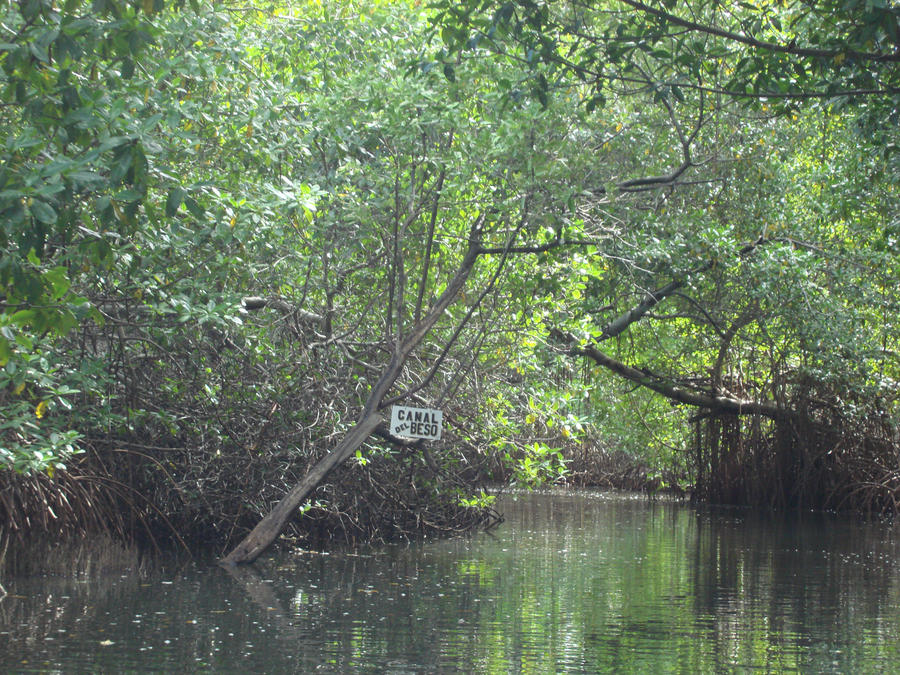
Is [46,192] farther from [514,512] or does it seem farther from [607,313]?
[514,512]

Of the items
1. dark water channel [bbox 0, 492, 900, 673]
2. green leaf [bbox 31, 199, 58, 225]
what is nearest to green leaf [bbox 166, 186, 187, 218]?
green leaf [bbox 31, 199, 58, 225]

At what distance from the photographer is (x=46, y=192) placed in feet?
13.6

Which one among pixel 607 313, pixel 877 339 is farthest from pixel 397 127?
pixel 877 339

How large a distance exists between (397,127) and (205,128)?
1.57m

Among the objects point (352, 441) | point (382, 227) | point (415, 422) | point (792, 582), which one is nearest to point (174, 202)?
point (352, 441)

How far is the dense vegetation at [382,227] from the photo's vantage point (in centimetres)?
595

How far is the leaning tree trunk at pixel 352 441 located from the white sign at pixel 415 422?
0.58 feet

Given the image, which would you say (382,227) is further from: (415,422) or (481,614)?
(481,614)

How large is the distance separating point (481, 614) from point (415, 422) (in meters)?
2.49

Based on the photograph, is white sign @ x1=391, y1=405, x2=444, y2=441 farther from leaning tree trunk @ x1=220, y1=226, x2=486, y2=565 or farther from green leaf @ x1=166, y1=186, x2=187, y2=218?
green leaf @ x1=166, y1=186, x2=187, y2=218

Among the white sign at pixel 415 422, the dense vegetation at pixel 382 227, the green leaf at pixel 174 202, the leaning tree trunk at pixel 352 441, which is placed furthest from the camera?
the white sign at pixel 415 422

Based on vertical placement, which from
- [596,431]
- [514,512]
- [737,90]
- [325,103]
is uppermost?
[325,103]

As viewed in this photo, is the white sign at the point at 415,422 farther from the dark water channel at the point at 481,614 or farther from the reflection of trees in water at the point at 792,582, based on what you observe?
the reflection of trees in water at the point at 792,582

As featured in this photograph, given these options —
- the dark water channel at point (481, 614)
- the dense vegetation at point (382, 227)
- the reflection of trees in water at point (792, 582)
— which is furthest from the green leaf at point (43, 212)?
the reflection of trees in water at point (792, 582)
